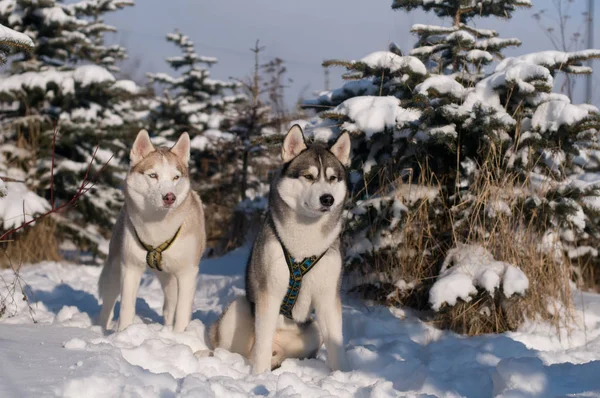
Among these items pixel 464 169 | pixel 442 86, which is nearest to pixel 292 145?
pixel 442 86

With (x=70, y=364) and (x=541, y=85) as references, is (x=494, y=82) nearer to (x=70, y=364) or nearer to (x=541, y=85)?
(x=541, y=85)

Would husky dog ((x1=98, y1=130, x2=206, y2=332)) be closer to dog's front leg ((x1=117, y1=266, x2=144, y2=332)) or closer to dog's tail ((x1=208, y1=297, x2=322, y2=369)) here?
dog's front leg ((x1=117, y1=266, x2=144, y2=332))

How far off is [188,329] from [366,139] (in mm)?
2366

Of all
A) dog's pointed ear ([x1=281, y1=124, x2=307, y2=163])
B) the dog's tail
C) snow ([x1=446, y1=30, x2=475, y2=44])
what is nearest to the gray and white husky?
dog's pointed ear ([x1=281, y1=124, x2=307, y2=163])

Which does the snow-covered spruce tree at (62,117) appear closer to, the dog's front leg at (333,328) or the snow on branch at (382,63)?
the snow on branch at (382,63)

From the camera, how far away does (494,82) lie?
17.3 ft

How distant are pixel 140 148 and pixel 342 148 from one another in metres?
1.58

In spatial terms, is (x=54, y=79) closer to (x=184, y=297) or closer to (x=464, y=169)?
(x=184, y=297)

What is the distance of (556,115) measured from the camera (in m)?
5.06

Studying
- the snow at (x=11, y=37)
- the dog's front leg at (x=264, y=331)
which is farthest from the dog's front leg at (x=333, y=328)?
the snow at (x=11, y=37)

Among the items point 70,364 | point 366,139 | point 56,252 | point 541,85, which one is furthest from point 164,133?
point 70,364

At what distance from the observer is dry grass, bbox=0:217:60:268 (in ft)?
30.5

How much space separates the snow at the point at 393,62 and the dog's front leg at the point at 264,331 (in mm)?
2864

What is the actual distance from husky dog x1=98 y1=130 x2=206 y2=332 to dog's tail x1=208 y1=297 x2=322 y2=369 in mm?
379
